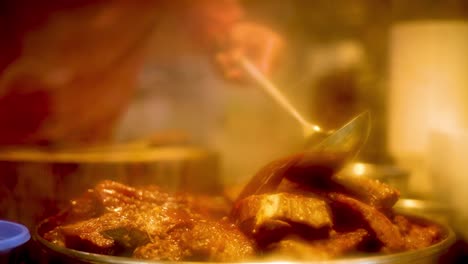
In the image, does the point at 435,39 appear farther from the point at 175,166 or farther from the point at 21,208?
the point at 21,208

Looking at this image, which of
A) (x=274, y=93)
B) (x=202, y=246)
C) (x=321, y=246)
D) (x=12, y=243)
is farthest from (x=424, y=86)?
(x=12, y=243)

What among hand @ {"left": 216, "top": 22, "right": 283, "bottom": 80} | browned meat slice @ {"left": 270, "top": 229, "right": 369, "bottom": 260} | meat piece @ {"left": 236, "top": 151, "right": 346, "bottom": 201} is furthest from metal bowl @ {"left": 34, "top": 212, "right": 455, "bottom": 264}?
hand @ {"left": 216, "top": 22, "right": 283, "bottom": 80}

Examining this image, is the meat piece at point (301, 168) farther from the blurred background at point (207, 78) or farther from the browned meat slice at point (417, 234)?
the blurred background at point (207, 78)

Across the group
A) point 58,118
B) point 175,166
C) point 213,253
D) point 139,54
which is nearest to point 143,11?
point 139,54

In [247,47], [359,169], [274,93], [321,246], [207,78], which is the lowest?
[359,169]

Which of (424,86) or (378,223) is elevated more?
(424,86)

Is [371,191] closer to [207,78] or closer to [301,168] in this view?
[301,168]
